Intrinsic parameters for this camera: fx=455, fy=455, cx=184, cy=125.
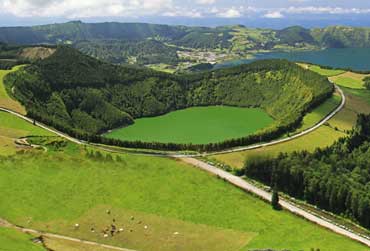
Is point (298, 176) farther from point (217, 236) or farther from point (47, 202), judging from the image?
point (47, 202)

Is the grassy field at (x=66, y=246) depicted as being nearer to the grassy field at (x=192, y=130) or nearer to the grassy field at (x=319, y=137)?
the grassy field at (x=319, y=137)

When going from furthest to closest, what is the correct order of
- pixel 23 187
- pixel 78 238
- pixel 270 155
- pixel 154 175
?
pixel 270 155, pixel 154 175, pixel 23 187, pixel 78 238

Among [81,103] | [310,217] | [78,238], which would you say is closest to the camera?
[78,238]

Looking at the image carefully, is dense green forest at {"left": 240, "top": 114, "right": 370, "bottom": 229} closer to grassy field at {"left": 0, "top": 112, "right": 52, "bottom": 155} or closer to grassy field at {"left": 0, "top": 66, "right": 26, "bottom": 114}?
grassy field at {"left": 0, "top": 112, "right": 52, "bottom": 155}

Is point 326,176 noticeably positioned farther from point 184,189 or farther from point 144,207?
point 144,207

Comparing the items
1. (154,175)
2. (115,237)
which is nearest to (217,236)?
(115,237)

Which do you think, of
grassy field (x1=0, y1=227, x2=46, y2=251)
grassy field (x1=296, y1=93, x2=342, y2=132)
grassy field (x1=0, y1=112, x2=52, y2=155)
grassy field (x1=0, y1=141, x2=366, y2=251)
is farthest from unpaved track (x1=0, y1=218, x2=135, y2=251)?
grassy field (x1=296, y1=93, x2=342, y2=132)

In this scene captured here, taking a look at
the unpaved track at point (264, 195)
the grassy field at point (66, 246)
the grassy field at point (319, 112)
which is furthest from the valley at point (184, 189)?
the grassy field at point (319, 112)
